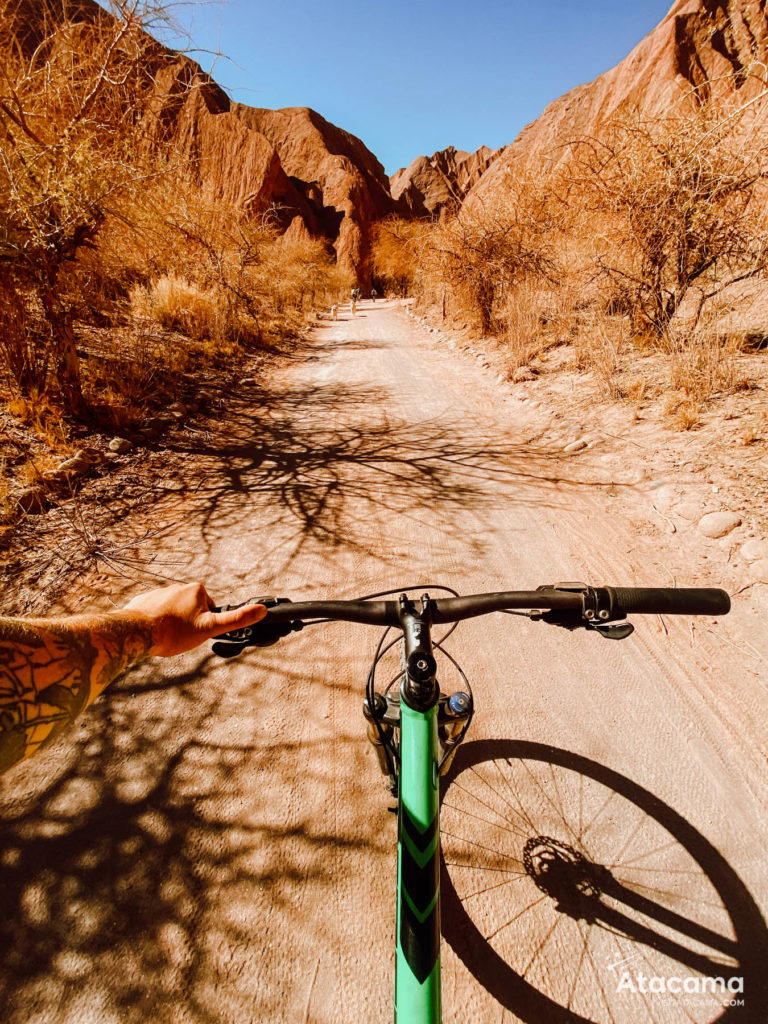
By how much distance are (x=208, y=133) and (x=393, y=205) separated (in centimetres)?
3721

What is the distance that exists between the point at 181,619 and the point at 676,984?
74.4 inches

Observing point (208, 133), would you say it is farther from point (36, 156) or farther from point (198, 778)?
point (198, 778)

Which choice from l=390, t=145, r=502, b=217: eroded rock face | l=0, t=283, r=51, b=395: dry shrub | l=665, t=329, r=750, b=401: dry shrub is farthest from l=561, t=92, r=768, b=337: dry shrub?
l=390, t=145, r=502, b=217: eroded rock face

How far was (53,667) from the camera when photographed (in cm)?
96

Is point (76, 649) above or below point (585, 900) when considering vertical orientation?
above

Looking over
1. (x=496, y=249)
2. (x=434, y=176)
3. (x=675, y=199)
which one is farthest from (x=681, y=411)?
(x=434, y=176)

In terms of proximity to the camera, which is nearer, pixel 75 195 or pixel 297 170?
pixel 75 195

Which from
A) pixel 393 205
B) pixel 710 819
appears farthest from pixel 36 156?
pixel 393 205

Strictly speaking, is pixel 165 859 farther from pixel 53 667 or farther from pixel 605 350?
pixel 605 350

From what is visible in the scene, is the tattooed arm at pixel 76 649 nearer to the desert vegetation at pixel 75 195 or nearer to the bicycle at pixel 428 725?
the bicycle at pixel 428 725

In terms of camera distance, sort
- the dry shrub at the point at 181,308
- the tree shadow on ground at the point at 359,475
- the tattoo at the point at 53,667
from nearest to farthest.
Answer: the tattoo at the point at 53,667 < the tree shadow on ground at the point at 359,475 < the dry shrub at the point at 181,308

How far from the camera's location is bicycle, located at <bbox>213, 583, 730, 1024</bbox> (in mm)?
799

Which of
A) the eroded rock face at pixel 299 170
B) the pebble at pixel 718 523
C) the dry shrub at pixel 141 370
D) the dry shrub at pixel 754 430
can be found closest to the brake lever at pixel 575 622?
the pebble at pixel 718 523

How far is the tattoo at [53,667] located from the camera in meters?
0.90
